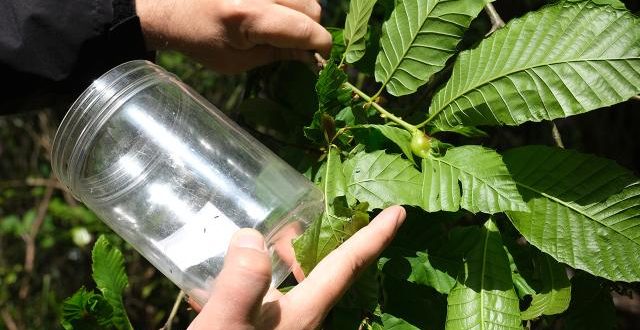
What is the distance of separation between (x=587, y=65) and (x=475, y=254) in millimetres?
327

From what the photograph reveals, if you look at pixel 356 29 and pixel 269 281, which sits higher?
pixel 356 29

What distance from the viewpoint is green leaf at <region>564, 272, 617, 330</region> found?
1.07m

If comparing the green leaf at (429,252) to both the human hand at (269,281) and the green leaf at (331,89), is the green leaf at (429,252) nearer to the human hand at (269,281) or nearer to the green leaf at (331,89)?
the human hand at (269,281)

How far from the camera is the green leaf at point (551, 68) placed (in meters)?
0.82

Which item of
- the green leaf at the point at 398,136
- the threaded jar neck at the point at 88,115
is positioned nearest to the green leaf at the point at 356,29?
the green leaf at the point at 398,136

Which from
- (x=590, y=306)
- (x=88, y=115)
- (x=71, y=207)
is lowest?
(x=71, y=207)

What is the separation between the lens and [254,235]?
2.81ft

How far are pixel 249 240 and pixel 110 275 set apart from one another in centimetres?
54

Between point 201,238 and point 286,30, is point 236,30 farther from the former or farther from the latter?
point 201,238

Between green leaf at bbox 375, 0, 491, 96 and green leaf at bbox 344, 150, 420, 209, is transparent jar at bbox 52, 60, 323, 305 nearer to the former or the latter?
green leaf at bbox 344, 150, 420, 209

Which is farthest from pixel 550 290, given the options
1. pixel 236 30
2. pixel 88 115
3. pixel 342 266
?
pixel 88 115

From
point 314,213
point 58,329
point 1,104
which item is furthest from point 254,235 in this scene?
point 58,329

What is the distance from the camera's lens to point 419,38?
0.98 meters

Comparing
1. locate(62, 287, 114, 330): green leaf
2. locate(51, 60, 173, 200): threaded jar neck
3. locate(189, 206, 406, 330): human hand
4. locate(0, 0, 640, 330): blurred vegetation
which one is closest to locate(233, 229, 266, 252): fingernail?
locate(189, 206, 406, 330): human hand
